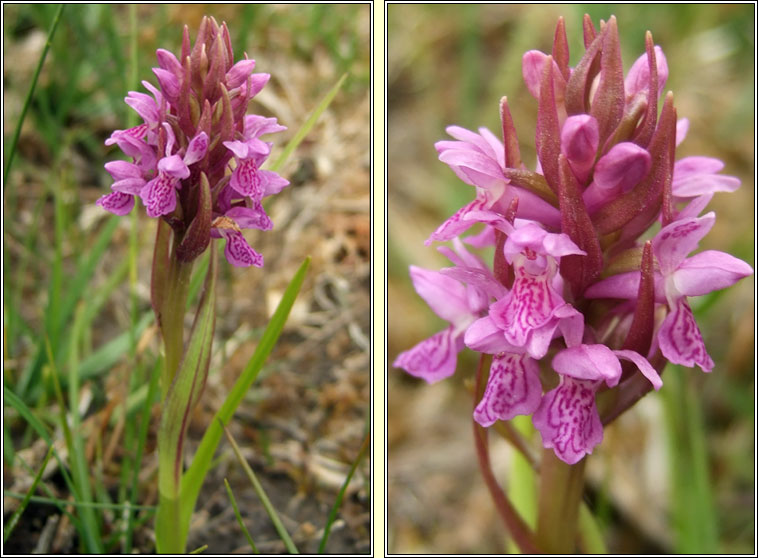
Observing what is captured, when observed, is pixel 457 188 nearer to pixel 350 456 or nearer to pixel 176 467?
pixel 350 456

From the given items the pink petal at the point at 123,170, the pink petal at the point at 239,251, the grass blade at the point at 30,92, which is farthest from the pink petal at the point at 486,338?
the grass blade at the point at 30,92

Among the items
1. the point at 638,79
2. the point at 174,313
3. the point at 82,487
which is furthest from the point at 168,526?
the point at 638,79

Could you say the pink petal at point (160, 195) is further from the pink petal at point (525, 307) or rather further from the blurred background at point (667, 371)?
the blurred background at point (667, 371)

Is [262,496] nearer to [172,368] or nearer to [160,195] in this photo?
[172,368]

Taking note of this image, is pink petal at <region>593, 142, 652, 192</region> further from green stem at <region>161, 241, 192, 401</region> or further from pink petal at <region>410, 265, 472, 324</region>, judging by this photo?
green stem at <region>161, 241, 192, 401</region>

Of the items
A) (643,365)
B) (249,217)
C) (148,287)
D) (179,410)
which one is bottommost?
(179,410)

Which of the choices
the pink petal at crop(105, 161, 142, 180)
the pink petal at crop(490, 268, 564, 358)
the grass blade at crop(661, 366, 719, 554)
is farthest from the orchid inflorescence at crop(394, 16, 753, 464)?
the grass blade at crop(661, 366, 719, 554)
